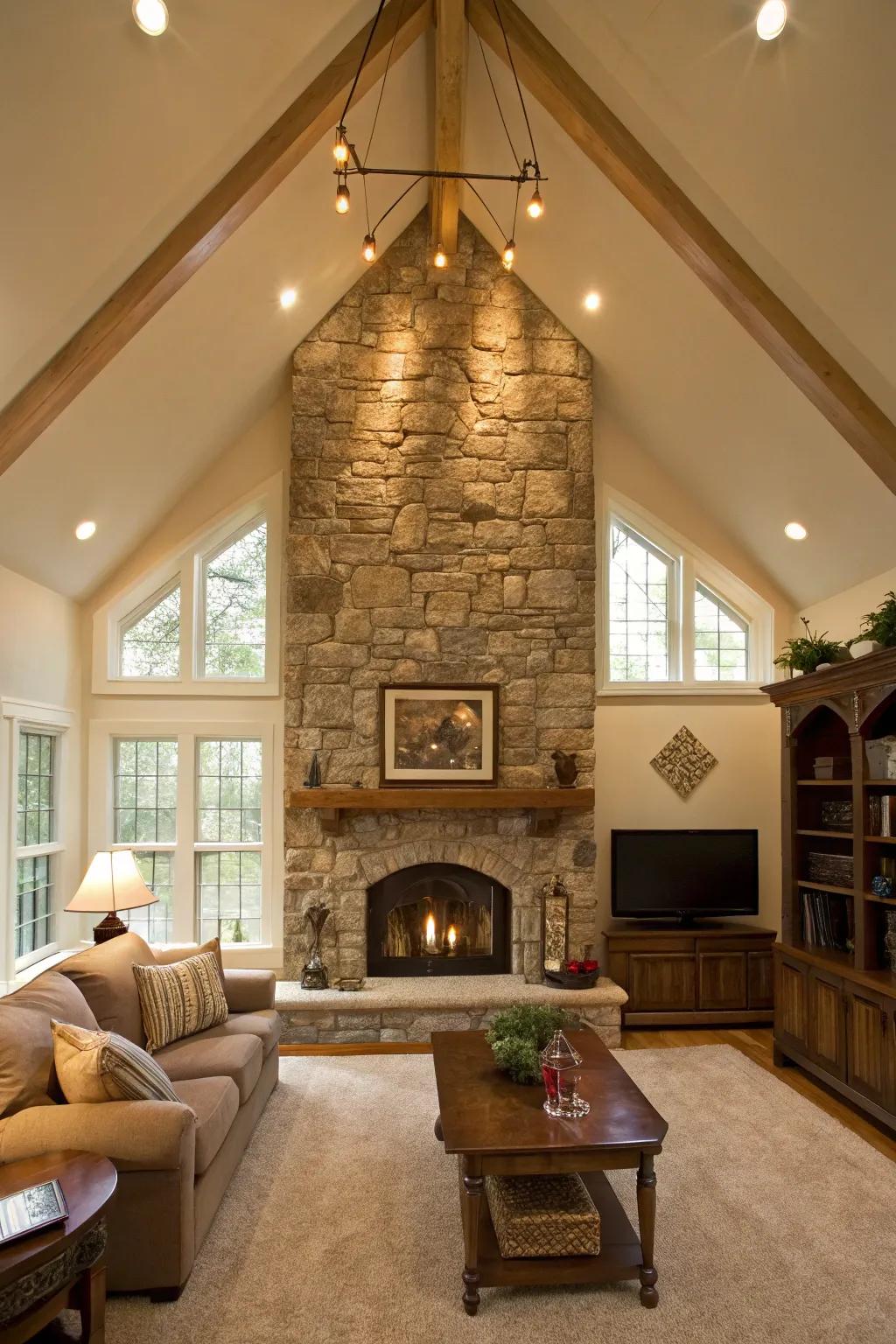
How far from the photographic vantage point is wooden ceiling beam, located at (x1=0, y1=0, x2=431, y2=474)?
14.8ft

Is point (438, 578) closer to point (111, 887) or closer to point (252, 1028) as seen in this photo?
point (111, 887)

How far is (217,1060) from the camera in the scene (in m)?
4.17

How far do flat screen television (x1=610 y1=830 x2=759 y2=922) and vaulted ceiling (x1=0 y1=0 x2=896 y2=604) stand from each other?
1.94 metres

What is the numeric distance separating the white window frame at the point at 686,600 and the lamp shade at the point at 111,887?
3.65 m

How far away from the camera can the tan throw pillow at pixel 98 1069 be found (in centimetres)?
318

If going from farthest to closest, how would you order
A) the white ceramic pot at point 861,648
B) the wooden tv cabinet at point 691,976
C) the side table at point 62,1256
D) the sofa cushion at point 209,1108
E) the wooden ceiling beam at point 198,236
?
the wooden tv cabinet at point 691,976
the white ceramic pot at point 861,648
the wooden ceiling beam at point 198,236
the sofa cushion at point 209,1108
the side table at point 62,1256

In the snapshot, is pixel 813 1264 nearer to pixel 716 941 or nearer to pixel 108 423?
pixel 716 941

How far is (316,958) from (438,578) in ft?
8.85

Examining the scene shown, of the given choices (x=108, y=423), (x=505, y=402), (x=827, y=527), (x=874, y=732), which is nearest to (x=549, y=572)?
(x=505, y=402)

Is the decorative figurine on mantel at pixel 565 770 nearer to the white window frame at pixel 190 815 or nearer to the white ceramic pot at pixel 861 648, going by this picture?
the white ceramic pot at pixel 861 648

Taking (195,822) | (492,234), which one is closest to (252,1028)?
(195,822)

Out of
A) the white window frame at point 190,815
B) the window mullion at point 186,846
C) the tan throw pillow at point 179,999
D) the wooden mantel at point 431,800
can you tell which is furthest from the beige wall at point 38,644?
the tan throw pillow at point 179,999

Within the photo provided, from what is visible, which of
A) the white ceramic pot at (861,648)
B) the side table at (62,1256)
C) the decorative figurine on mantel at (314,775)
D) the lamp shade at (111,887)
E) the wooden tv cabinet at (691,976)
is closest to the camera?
the side table at (62,1256)

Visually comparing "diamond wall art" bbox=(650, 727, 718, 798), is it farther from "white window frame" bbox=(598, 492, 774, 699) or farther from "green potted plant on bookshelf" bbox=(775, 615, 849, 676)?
"green potted plant on bookshelf" bbox=(775, 615, 849, 676)
